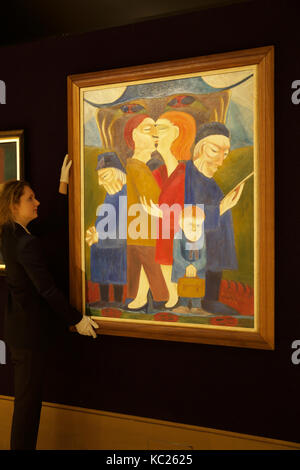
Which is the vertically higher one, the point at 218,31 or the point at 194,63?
the point at 218,31

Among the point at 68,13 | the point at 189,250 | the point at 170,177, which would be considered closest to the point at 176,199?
the point at 170,177

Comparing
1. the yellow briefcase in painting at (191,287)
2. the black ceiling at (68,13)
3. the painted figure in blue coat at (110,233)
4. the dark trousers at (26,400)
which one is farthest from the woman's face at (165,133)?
the dark trousers at (26,400)

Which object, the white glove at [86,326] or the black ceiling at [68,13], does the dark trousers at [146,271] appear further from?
the black ceiling at [68,13]

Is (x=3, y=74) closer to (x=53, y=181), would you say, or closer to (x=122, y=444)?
(x=53, y=181)

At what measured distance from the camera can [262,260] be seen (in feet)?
7.41

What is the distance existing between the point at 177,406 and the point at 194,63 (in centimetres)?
201

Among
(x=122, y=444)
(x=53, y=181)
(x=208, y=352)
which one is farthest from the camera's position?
(x=53, y=181)

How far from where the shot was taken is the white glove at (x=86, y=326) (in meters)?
2.60

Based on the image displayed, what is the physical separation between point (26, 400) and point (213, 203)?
157 centimetres

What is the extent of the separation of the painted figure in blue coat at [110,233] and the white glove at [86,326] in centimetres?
15

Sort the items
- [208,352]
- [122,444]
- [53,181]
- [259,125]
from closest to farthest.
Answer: [259,125] < [208,352] < [122,444] < [53,181]

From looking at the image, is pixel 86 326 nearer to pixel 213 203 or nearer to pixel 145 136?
pixel 213 203

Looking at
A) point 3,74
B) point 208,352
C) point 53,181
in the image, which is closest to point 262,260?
point 208,352

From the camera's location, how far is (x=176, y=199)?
245 centimetres
